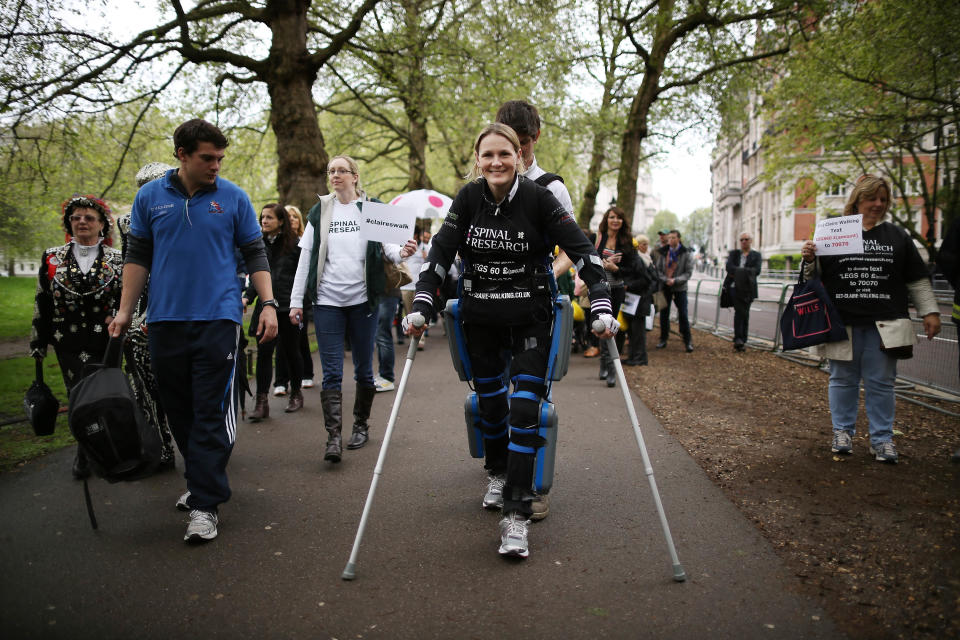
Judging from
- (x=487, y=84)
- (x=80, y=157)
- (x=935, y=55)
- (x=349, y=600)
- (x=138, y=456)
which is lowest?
(x=349, y=600)

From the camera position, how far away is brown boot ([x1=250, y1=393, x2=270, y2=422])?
609 cm

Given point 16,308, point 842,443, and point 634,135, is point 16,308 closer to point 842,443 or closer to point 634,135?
point 634,135

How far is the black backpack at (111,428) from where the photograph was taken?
325cm

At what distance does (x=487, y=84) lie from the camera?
14.3 meters

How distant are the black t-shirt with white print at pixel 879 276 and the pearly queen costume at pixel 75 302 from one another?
17.7 feet

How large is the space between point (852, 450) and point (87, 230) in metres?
5.85

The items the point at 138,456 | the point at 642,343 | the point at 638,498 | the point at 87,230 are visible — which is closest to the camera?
the point at 138,456

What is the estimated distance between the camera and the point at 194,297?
11.3 feet

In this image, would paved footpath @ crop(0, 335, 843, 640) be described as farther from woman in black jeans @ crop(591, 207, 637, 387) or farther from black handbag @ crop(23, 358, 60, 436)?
woman in black jeans @ crop(591, 207, 637, 387)

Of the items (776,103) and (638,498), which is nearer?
(638,498)

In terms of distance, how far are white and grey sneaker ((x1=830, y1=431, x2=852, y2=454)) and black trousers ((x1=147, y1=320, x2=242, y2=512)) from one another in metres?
4.34

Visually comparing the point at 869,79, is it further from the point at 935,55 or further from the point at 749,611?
the point at 749,611

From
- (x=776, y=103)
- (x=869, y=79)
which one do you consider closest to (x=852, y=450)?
(x=869, y=79)

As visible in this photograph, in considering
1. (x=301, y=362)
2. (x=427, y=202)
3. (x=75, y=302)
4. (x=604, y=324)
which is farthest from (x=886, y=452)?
(x=427, y=202)
